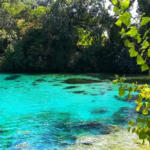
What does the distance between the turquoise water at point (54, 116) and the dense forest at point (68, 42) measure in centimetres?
1238

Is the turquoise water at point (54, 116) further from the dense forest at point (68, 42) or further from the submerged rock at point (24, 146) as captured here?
the dense forest at point (68, 42)

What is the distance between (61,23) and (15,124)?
18.5 meters

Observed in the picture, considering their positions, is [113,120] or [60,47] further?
[60,47]

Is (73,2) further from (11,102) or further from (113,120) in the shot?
(113,120)

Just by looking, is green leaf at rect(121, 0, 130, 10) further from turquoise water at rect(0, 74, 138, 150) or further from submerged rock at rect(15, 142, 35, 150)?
submerged rock at rect(15, 142, 35, 150)

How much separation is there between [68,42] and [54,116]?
56.7 ft

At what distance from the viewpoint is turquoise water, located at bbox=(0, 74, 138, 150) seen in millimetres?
5645

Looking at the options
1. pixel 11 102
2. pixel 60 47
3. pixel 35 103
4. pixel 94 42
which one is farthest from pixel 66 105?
pixel 94 42

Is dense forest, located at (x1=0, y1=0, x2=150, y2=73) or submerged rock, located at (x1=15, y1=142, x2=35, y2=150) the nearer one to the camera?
submerged rock, located at (x1=15, y1=142, x2=35, y2=150)

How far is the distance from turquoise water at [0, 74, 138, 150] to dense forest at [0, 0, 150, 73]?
1238 cm

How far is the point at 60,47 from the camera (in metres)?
24.7

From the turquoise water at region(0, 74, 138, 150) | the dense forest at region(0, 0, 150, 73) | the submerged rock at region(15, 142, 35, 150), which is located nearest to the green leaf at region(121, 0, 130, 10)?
the turquoise water at region(0, 74, 138, 150)

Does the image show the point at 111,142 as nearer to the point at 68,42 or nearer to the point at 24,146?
the point at 24,146

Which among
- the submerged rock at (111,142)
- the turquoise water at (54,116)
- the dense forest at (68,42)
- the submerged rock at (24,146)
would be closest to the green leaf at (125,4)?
the submerged rock at (111,142)
